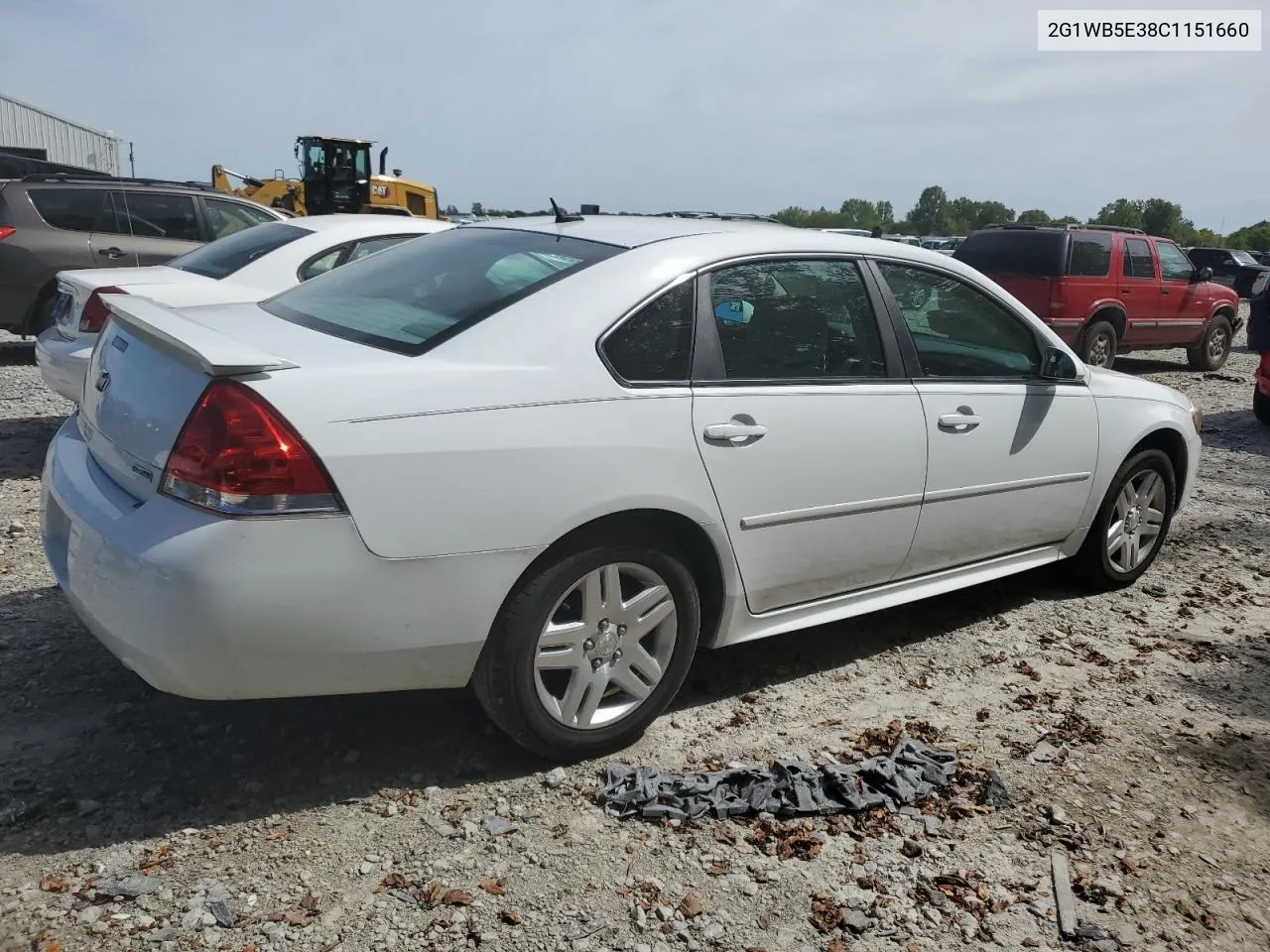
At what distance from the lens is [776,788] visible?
127 inches

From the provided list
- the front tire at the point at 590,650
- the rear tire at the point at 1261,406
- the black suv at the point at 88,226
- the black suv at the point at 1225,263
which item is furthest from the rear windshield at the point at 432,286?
the black suv at the point at 1225,263

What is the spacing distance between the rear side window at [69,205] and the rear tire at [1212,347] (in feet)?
45.0

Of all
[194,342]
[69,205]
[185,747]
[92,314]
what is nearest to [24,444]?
[92,314]

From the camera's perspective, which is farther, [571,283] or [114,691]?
[114,691]

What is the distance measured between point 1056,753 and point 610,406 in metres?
1.90

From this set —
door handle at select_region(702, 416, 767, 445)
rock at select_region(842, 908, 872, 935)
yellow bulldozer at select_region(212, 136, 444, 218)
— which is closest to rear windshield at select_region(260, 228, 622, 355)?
door handle at select_region(702, 416, 767, 445)

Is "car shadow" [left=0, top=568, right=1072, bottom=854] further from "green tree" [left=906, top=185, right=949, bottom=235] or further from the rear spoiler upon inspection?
"green tree" [left=906, top=185, right=949, bottom=235]

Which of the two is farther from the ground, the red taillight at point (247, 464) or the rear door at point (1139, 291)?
the rear door at point (1139, 291)

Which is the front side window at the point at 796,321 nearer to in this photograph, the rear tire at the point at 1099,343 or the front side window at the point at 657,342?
the front side window at the point at 657,342

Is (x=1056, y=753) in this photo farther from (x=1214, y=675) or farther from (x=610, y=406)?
(x=610, y=406)

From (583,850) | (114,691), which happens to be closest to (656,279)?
(583,850)

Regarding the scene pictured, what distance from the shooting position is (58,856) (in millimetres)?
2766

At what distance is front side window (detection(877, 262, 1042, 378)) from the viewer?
4.17 meters

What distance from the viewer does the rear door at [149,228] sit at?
10.2m
